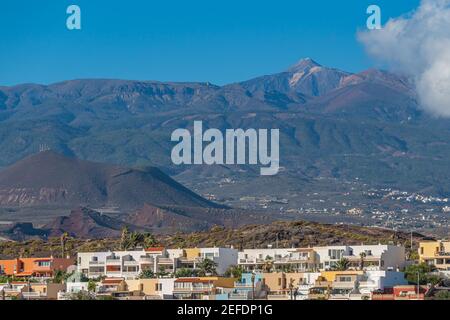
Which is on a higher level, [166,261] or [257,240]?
[257,240]

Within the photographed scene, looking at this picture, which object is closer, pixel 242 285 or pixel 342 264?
pixel 242 285

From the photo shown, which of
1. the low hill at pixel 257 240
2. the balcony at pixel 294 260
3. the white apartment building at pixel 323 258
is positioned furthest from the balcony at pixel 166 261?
the low hill at pixel 257 240

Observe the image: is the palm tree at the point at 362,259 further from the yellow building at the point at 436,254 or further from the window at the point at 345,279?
the window at the point at 345,279

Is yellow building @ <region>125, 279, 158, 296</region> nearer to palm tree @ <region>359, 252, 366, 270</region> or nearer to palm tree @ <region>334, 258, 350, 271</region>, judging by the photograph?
palm tree @ <region>334, 258, 350, 271</region>

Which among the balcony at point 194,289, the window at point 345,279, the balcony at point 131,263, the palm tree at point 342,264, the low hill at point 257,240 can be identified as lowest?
the balcony at point 194,289

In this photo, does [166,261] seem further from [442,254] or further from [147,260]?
[442,254]

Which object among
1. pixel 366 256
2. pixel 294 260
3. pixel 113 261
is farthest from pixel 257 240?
pixel 366 256
